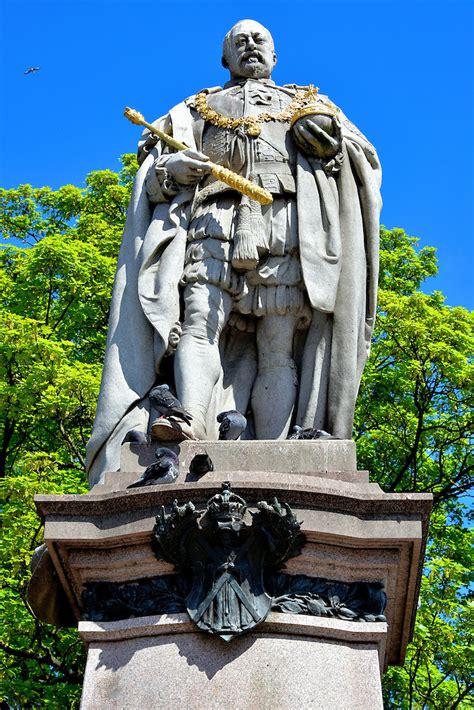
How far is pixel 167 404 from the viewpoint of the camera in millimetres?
8609

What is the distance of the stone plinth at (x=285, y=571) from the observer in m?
7.37

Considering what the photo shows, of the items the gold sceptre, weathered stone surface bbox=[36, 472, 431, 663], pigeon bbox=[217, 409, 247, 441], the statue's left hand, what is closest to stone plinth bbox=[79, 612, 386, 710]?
weathered stone surface bbox=[36, 472, 431, 663]

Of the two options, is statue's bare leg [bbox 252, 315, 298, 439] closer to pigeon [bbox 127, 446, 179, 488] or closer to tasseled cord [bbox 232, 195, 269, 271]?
tasseled cord [bbox 232, 195, 269, 271]

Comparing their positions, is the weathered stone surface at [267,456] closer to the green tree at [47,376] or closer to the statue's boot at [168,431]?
the statue's boot at [168,431]

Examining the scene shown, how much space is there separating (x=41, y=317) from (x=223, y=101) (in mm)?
9628

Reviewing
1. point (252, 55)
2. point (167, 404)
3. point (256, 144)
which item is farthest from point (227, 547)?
point (252, 55)

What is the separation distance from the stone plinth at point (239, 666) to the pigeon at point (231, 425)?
132 centimetres

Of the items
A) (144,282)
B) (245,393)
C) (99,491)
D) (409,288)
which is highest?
(409,288)

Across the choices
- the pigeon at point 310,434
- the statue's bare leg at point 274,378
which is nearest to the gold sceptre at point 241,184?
the statue's bare leg at point 274,378

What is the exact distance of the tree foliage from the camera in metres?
15.2

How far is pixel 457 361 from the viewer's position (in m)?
17.8

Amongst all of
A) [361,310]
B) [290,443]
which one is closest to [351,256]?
[361,310]

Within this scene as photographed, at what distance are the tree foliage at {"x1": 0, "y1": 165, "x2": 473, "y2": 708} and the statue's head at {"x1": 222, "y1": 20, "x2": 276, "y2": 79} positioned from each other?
6473mm

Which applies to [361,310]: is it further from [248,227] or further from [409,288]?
[409,288]
